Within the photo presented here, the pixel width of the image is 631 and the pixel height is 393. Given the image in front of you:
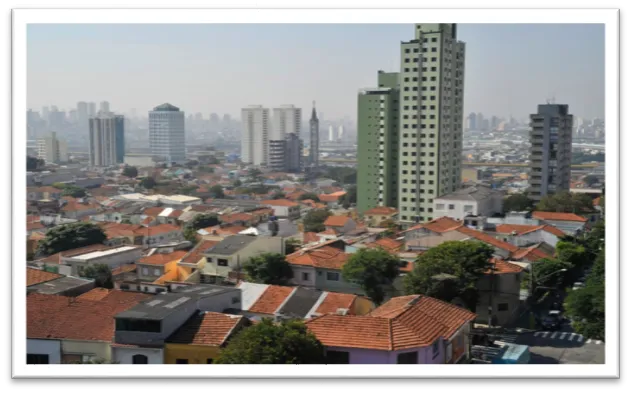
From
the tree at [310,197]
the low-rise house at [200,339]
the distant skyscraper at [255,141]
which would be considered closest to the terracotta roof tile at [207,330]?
the low-rise house at [200,339]

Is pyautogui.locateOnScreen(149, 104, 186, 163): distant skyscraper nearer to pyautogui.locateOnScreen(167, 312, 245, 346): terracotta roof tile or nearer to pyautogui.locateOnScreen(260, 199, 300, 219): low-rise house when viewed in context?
pyautogui.locateOnScreen(260, 199, 300, 219): low-rise house

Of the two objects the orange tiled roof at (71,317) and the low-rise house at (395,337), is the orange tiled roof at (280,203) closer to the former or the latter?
the orange tiled roof at (71,317)

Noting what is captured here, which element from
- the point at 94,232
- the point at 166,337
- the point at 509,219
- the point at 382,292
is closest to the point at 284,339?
the point at 166,337

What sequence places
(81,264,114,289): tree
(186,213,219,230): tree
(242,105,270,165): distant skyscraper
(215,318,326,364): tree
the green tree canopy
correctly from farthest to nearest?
(242,105,270,165): distant skyscraper
the green tree canopy
(186,213,219,230): tree
(81,264,114,289): tree
(215,318,326,364): tree

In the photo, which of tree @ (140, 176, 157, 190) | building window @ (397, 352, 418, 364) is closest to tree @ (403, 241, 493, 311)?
building window @ (397, 352, 418, 364)

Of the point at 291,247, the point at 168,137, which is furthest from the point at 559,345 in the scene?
the point at 168,137

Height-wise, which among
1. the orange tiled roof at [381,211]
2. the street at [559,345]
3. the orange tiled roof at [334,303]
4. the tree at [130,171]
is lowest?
the street at [559,345]

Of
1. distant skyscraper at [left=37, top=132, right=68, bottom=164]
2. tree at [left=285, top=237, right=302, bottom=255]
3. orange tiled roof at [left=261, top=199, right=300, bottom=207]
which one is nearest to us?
tree at [left=285, top=237, right=302, bottom=255]
